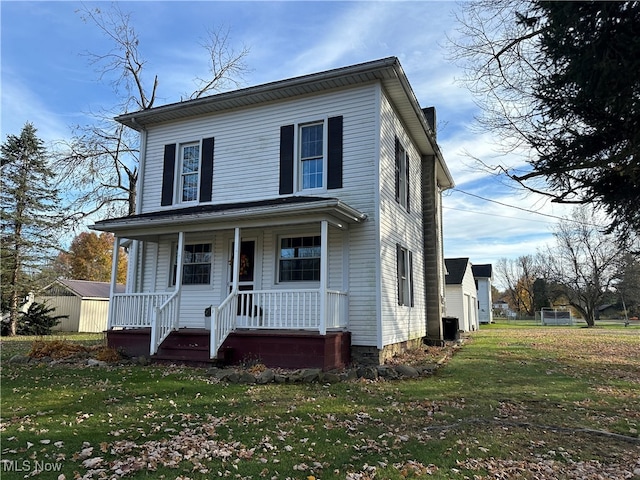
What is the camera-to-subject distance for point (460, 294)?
1088 inches

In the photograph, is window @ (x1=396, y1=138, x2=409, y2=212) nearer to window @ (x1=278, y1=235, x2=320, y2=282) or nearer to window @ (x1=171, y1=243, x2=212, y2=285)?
window @ (x1=278, y1=235, x2=320, y2=282)

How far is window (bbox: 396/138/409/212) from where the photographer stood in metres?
11.8

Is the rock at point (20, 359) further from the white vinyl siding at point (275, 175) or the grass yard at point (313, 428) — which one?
the white vinyl siding at point (275, 175)

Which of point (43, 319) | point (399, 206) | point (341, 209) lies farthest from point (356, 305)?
point (43, 319)

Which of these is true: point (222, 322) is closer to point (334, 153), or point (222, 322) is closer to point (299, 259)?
point (299, 259)

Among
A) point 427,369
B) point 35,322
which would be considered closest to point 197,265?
point 427,369

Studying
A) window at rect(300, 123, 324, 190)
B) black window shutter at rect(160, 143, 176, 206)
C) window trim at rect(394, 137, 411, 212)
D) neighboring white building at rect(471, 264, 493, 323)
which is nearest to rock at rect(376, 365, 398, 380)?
window at rect(300, 123, 324, 190)

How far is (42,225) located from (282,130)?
18.7 m

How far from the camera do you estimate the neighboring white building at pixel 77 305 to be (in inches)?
1025

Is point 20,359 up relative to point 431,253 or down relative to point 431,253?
down

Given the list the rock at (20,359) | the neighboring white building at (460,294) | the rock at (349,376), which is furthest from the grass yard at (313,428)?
the neighboring white building at (460,294)

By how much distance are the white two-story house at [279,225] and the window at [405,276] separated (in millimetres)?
58

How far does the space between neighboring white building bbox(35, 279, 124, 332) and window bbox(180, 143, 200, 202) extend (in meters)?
18.2

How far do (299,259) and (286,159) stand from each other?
8.63 ft
